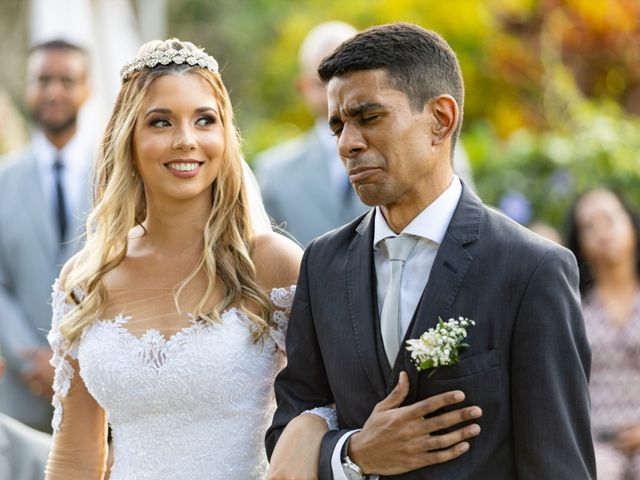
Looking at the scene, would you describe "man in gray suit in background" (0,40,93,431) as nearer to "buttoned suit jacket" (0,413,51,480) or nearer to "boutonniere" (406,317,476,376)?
"buttoned suit jacket" (0,413,51,480)

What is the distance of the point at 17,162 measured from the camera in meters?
7.71

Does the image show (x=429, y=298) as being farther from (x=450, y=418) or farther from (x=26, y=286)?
(x=26, y=286)

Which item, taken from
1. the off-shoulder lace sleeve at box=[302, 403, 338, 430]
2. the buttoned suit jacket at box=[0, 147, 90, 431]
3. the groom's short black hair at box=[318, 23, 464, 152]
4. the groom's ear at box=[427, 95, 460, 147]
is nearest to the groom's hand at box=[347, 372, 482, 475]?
the off-shoulder lace sleeve at box=[302, 403, 338, 430]

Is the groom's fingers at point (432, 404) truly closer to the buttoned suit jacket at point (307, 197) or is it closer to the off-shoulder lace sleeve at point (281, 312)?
the off-shoulder lace sleeve at point (281, 312)

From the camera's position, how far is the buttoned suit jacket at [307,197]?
7.35 meters

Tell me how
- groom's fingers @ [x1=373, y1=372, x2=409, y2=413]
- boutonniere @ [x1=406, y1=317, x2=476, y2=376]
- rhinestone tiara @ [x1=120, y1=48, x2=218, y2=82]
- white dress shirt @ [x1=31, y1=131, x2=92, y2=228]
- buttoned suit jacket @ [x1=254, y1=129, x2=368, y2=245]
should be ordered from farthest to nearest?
1. white dress shirt @ [x1=31, y1=131, x2=92, y2=228]
2. buttoned suit jacket @ [x1=254, y1=129, x2=368, y2=245]
3. rhinestone tiara @ [x1=120, y1=48, x2=218, y2=82]
4. groom's fingers @ [x1=373, y1=372, x2=409, y2=413]
5. boutonniere @ [x1=406, y1=317, x2=476, y2=376]

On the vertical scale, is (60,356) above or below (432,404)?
above

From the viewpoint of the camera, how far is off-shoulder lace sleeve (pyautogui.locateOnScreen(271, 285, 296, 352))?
4.32m

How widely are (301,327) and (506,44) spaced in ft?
40.9

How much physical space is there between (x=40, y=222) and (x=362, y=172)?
4.26 m

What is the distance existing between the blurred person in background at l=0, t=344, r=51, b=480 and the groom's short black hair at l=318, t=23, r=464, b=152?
84.6 inches

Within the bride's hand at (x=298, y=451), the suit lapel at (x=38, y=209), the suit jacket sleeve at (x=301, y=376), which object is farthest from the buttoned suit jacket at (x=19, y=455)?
the suit lapel at (x=38, y=209)

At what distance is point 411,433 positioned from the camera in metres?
3.47

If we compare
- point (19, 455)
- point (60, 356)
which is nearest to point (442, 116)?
point (60, 356)
